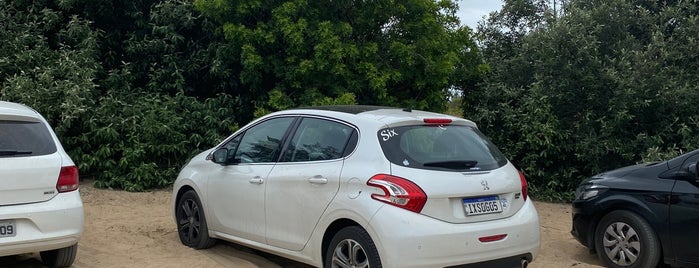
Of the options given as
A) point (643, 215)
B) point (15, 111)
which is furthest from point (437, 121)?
point (15, 111)

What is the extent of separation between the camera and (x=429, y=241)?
172 inches

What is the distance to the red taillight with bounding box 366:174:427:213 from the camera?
14.5 ft

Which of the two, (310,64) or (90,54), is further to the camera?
(90,54)

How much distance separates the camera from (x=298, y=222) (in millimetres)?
5109

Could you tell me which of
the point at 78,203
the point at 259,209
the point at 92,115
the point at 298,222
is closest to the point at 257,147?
the point at 259,209

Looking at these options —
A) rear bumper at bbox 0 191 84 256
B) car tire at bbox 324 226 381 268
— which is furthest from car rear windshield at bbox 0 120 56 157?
car tire at bbox 324 226 381 268

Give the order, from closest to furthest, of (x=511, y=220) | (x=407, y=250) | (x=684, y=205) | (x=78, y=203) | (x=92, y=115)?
(x=407, y=250) < (x=511, y=220) < (x=78, y=203) < (x=684, y=205) < (x=92, y=115)

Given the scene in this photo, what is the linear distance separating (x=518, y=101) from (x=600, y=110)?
137 cm

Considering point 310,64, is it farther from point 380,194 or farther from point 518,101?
point 380,194

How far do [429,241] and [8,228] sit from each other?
10.4 feet

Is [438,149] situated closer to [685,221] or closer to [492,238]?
[492,238]

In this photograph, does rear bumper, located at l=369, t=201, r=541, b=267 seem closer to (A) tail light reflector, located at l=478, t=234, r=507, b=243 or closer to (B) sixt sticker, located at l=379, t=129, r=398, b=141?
(A) tail light reflector, located at l=478, t=234, r=507, b=243

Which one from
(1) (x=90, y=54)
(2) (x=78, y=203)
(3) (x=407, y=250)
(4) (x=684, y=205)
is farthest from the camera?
(1) (x=90, y=54)

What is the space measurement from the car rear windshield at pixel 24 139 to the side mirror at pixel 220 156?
4.92 ft
